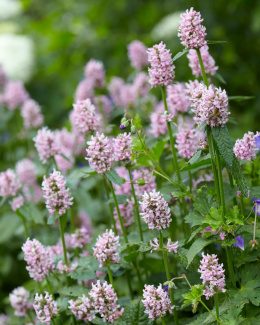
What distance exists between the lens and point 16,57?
4.13m

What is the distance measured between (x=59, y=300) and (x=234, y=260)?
568 millimetres

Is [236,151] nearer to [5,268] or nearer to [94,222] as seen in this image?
[94,222]

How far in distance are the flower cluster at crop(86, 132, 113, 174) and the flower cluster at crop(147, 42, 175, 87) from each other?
0.22 meters

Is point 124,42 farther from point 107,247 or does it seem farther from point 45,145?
point 107,247

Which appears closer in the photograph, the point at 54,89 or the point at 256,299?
the point at 256,299

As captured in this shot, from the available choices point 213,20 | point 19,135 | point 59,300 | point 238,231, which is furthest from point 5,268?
point 213,20

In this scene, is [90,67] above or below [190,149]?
above

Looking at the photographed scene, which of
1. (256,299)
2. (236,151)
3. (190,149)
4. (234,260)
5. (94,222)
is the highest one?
(94,222)

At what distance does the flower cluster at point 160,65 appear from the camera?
1.38m

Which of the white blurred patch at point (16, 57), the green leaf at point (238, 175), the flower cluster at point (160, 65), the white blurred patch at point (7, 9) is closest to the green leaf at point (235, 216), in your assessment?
the green leaf at point (238, 175)

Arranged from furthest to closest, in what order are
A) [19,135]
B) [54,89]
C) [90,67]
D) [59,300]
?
[54,89] < [19,135] < [90,67] < [59,300]

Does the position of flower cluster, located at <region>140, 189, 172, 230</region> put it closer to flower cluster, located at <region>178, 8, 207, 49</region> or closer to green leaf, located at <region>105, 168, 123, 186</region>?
green leaf, located at <region>105, 168, 123, 186</region>

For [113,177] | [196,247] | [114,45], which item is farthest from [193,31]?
[114,45]

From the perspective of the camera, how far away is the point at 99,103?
101 inches
